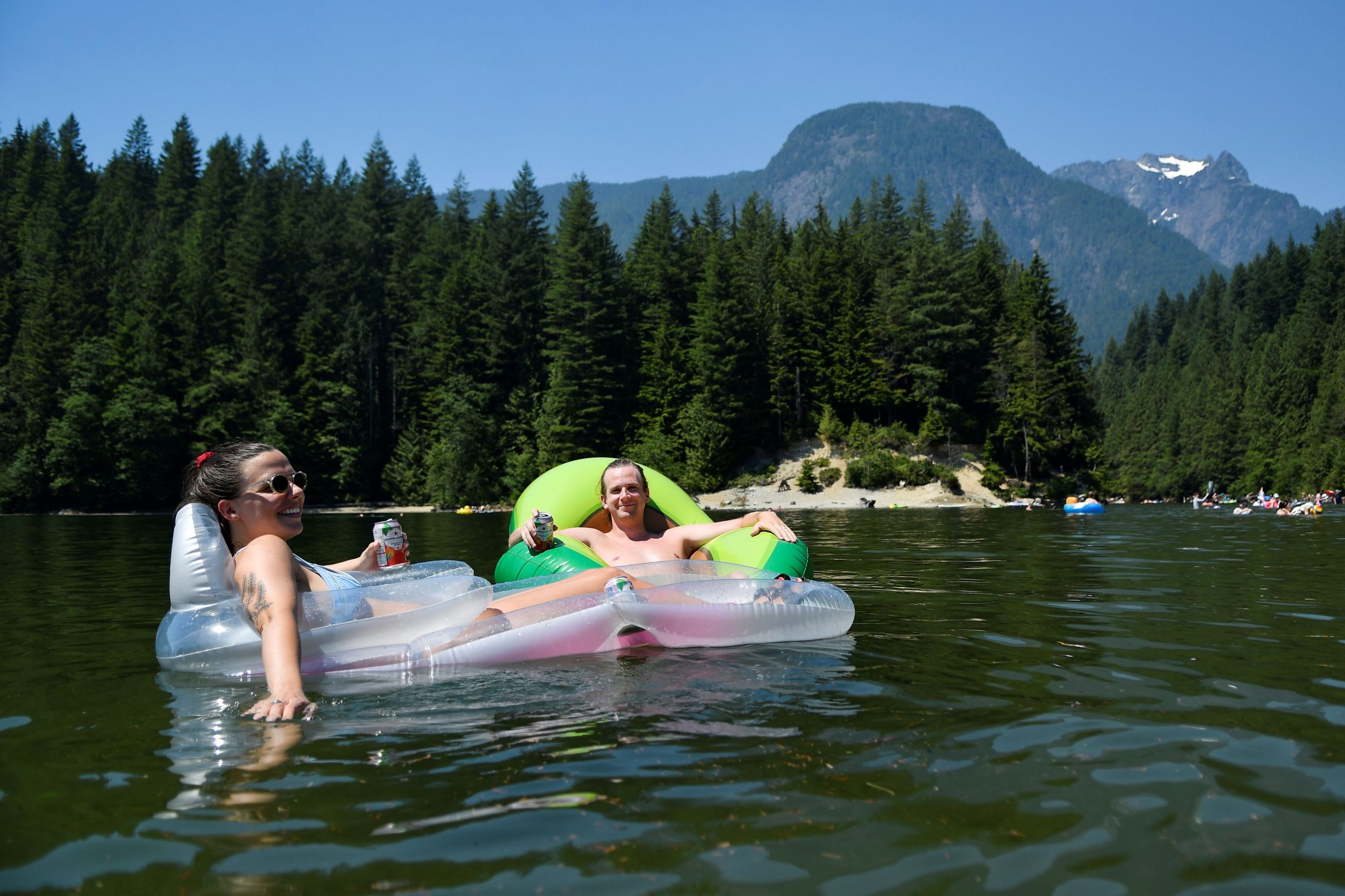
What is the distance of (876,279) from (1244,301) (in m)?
59.1

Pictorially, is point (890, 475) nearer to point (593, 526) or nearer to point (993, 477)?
point (993, 477)

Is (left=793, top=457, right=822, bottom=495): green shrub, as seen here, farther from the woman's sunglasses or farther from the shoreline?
the woman's sunglasses

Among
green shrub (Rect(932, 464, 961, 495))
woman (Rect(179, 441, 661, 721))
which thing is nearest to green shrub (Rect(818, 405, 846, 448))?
green shrub (Rect(932, 464, 961, 495))

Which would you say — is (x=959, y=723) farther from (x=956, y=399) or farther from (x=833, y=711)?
(x=956, y=399)

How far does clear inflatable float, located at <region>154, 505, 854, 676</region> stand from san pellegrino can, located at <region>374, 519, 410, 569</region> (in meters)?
0.31

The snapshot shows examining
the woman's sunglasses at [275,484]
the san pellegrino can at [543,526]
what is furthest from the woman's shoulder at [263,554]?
the san pellegrino can at [543,526]

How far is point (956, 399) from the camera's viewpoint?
46.9 meters

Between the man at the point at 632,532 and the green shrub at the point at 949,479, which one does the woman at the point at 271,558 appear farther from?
the green shrub at the point at 949,479

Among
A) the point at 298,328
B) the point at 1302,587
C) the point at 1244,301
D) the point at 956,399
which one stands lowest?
the point at 1302,587

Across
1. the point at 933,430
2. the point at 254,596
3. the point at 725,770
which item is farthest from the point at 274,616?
the point at 933,430

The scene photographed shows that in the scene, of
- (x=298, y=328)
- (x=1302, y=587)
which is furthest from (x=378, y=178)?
(x=1302, y=587)

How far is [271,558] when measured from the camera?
12.7 ft

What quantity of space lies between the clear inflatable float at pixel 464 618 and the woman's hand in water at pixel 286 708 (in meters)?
0.60

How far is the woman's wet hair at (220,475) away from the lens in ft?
13.3
